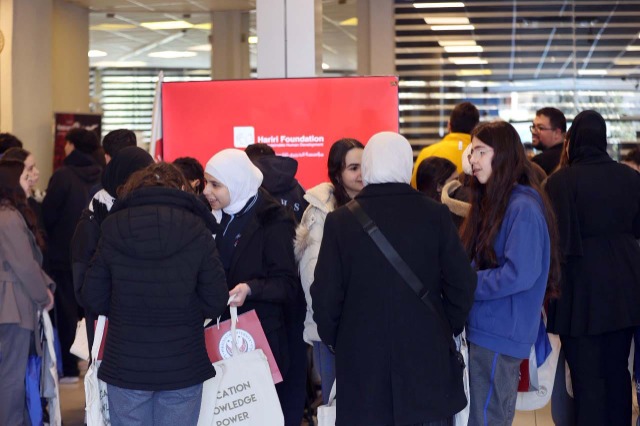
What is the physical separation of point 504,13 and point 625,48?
3.96 feet

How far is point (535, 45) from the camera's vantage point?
928 cm

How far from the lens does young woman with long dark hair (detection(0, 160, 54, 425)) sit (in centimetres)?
468

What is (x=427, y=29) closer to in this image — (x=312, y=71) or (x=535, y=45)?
(x=535, y=45)

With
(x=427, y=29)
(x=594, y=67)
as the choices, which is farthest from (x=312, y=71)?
(x=594, y=67)

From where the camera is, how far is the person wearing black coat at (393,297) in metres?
3.17

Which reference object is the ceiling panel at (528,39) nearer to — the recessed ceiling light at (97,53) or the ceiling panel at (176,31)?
the ceiling panel at (176,31)

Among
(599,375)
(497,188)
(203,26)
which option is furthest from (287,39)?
(203,26)

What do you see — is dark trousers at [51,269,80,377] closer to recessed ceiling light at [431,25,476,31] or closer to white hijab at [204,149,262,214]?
white hijab at [204,149,262,214]

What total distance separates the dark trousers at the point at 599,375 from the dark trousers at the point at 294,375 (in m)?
1.25

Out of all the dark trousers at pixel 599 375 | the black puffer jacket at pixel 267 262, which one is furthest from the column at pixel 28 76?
the dark trousers at pixel 599 375

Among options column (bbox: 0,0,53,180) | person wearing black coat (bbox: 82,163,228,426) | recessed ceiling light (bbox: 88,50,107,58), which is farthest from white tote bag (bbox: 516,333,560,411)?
recessed ceiling light (bbox: 88,50,107,58)

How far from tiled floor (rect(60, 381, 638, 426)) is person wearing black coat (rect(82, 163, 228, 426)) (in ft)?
8.86

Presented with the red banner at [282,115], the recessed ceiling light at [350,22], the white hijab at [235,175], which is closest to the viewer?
the white hijab at [235,175]

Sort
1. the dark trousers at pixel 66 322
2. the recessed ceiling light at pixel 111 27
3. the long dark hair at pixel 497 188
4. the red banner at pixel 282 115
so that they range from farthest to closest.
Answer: the recessed ceiling light at pixel 111 27 < the dark trousers at pixel 66 322 < the red banner at pixel 282 115 < the long dark hair at pixel 497 188
